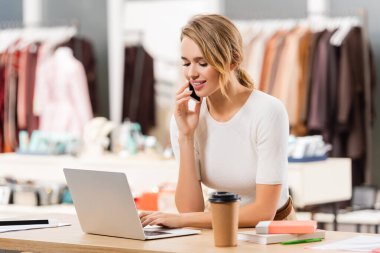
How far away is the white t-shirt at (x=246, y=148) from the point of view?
11.2ft

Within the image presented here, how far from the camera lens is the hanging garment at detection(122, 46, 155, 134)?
344 inches

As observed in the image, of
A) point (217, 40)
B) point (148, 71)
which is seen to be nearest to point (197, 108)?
point (217, 40)

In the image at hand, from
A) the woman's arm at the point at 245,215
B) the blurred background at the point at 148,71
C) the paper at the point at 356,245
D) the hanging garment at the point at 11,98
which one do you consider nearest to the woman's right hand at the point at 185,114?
the woman's arm at the point at 245,215

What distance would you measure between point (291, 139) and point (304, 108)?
4.74 feet

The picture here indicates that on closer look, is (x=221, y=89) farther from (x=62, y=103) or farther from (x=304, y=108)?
(x=62, y=103)

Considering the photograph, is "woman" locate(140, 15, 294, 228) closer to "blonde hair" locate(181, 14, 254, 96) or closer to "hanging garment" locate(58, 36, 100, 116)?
"blonde hair" locate(181, 14, 254, 96)

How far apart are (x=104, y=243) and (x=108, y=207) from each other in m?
0.15

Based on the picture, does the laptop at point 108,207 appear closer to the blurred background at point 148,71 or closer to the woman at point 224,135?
the woman at point 224,135

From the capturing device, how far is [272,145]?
11.2 ft

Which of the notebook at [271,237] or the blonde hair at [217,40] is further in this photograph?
the blonde hair at [217,40]

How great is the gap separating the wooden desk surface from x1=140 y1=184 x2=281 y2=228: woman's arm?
5 cm

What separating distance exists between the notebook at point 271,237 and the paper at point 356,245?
0.08m

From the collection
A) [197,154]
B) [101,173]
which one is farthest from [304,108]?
[101,173]

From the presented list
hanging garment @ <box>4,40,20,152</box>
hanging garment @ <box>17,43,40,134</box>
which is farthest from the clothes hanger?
hanging garment @ <box>4,40,20,152</box>
